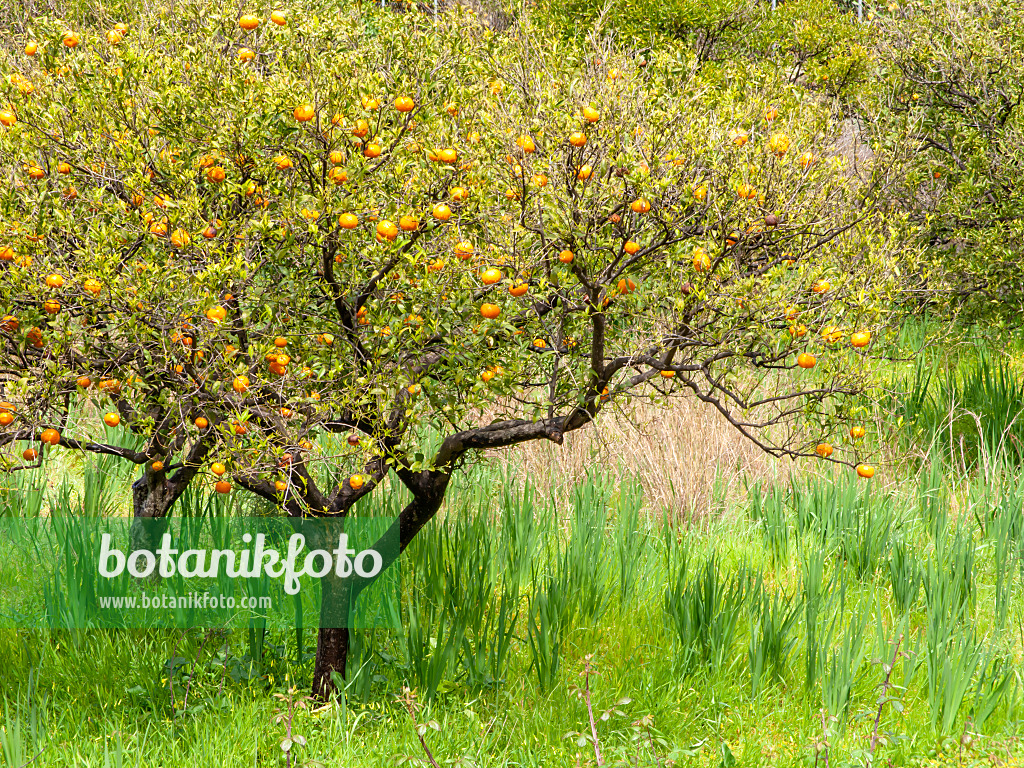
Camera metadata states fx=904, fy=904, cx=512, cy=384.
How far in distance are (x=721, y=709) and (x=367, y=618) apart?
54.9 inches

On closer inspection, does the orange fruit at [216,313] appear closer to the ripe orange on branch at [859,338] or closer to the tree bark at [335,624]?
the tree bark at [335,624]

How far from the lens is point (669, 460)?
5.39m

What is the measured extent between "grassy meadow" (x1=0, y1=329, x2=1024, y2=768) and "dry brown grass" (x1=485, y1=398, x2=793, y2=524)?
83 cm

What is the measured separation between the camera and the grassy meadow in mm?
3055

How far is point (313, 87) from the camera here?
7.84 feet

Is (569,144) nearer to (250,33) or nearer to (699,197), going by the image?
(699,197)

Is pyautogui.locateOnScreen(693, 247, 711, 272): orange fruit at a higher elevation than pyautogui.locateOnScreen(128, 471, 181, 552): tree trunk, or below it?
higher

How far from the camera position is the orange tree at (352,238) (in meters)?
2.43

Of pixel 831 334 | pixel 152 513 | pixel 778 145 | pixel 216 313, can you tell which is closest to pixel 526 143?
pixel 778 145

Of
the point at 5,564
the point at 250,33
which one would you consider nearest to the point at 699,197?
A: the point at 250,33

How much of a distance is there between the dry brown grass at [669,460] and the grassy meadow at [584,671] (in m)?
0.83

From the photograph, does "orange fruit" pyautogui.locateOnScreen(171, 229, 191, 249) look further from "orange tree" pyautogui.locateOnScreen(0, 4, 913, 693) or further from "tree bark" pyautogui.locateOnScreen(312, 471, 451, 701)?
"tree bark" pyautogui.locateOnScreen(312, 471, 451, 701)

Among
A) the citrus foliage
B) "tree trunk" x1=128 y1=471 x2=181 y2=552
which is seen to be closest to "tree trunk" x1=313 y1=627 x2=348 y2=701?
the citrus foliage

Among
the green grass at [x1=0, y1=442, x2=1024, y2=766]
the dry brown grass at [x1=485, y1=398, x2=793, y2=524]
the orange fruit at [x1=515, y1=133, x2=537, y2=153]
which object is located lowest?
the green grass at [x1=0, y1=442, x2=1024, y2=766]
